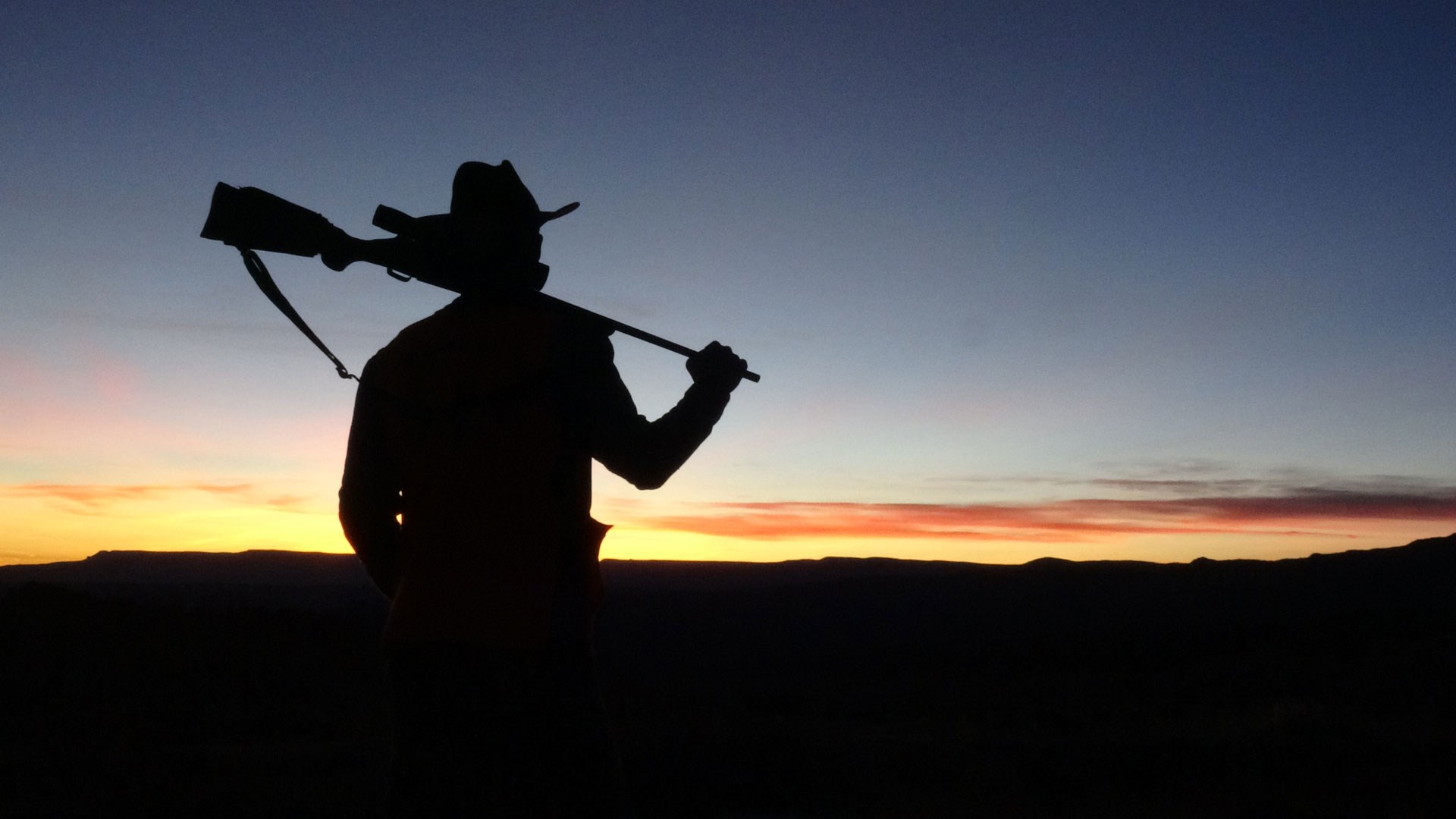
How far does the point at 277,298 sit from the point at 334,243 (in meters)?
0.21

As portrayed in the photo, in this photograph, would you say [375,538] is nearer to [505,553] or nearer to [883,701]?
[505,553]

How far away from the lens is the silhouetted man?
228cm

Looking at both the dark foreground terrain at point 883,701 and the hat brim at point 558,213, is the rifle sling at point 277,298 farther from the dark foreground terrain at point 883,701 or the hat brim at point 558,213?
the dark foreground terrain at point 883,701

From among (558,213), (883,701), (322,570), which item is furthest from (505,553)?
(322,570)

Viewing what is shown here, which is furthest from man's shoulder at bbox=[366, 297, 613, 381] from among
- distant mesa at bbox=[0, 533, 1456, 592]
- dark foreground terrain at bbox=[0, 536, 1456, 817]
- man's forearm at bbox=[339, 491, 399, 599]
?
distant mesa at bbox=[0, 533, 1456, 592]

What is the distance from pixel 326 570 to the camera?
68188 mm

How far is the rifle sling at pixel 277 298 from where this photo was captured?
2744 millimetres

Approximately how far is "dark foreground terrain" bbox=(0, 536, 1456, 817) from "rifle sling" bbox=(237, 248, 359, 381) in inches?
208

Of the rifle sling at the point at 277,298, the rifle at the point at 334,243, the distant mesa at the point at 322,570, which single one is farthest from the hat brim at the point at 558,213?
the distant mesa at the point at 322,570

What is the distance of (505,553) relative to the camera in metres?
2.31

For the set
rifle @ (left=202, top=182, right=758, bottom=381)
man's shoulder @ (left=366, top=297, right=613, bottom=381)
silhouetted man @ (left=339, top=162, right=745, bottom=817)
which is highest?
rifle @ (left=202, top=182, right=758, bottom=381)

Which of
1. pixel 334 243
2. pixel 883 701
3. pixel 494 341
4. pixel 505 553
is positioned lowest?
pixel 883 701

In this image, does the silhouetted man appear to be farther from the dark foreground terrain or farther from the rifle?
the dark foreground terrain

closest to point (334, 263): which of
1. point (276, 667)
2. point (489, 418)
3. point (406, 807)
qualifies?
point (489, 418)
